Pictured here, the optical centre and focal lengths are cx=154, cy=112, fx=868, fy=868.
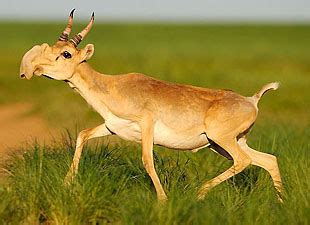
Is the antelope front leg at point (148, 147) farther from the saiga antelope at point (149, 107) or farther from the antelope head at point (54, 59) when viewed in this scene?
the antelope head at point (54, 59)

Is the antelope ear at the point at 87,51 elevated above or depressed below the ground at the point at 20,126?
below

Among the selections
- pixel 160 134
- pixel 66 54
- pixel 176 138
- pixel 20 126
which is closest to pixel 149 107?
pixel 160 134

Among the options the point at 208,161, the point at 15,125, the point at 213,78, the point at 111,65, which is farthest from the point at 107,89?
the point at 111,65

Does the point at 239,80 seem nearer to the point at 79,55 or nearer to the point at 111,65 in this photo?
the point at 111,65

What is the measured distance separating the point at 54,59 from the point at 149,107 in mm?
1093

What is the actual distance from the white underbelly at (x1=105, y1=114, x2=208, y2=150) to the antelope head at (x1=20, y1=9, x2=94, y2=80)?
26.8 inches

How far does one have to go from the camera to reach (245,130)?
934cm

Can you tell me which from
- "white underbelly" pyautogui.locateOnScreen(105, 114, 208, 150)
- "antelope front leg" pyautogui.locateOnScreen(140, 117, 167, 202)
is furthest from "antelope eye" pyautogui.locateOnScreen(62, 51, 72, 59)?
"antelope front leg" pyautogui.locateOnScreen(140, 117, 167, 202)

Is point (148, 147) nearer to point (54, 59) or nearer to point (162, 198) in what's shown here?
point (162, 198)

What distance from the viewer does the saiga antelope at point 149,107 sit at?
8.89 meters

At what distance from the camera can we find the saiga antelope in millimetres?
8891

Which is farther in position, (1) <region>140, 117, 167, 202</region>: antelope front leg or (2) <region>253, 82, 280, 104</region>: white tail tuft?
(2) <region>253, 82, 280, 104</region>: white tail tuft

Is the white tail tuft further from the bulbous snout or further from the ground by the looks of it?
the ground

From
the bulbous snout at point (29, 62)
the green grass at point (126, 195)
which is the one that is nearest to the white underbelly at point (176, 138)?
the green grass at point (126, 195)
